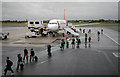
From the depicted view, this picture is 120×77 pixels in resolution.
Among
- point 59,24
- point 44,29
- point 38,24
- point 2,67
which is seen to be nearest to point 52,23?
point 59,24

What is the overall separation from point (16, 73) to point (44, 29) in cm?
2790

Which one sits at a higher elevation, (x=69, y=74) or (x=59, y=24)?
(x=59, y=24)

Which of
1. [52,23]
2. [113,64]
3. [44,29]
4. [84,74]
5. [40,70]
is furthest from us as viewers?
[44,29]

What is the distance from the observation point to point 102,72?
9.96 m

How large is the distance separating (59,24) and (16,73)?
2581cm

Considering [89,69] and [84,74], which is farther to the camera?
[89,69]

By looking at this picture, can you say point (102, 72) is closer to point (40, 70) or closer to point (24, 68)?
point (40, 70)

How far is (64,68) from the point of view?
10844 mm

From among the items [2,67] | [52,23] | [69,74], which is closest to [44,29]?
[52,23]

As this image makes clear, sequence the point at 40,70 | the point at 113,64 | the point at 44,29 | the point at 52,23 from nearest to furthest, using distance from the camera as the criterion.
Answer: the point at 40,70, the point at 113,64, the point at 52,23, the point at 44,29

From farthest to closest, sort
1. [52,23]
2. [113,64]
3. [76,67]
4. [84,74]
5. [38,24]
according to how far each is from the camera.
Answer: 1. [38,24]
2. [52,23]
3. [113,64]
4. [76,67]
5. [84,74]

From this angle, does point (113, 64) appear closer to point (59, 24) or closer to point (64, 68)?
point (64, 68)

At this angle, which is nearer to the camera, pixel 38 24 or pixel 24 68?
pixel 24 68

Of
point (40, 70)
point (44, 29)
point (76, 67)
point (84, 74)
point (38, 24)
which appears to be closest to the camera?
point (84, 74)
